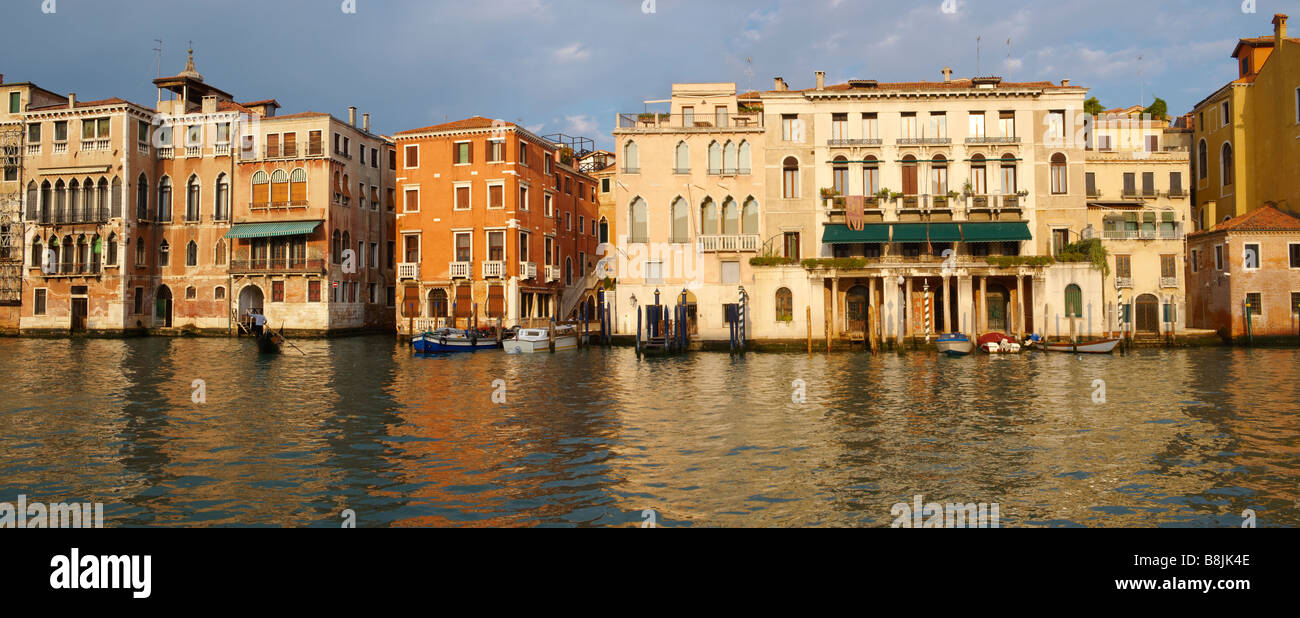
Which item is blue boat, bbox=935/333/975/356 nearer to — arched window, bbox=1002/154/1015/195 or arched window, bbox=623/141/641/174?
arched window, bbox=1002/154/1015/195

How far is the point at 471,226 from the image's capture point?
4572 centimetres

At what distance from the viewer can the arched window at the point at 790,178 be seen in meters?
39.9

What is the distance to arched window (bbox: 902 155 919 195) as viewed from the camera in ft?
129

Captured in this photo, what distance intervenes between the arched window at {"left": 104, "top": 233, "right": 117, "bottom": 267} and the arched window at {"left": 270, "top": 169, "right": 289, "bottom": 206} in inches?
374

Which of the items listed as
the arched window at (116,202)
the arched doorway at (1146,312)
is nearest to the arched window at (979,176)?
the arched doorway at (1146,312)

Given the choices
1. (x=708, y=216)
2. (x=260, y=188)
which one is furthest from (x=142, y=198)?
(x=708, y=216)

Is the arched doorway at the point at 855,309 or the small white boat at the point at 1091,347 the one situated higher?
the arched doorway at the point at 855,309

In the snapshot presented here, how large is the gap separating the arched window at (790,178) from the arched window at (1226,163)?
80.9 feet

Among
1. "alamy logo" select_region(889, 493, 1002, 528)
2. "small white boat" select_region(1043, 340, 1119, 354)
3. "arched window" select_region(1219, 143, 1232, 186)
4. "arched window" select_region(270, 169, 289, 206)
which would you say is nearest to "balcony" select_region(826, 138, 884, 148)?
"small white boat" select_region(1043, 340, 1119, 354)

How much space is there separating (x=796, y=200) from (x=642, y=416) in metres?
26.0
